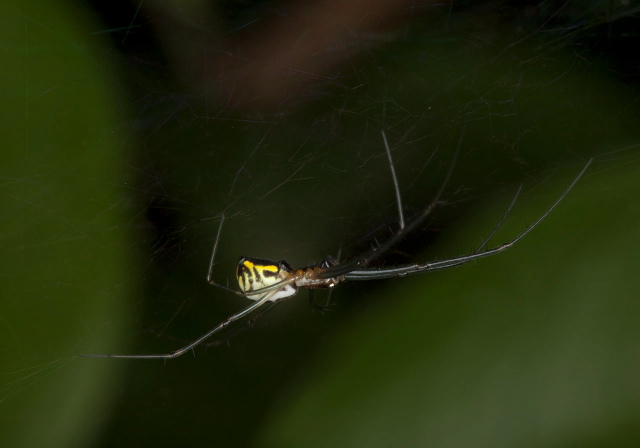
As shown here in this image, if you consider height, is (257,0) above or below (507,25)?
above

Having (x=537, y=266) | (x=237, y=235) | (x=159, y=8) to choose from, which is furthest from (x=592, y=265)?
(x=159, y=8)

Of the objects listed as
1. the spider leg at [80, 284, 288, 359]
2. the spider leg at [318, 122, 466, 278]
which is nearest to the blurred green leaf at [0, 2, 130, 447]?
the spider leg at [80, 284, 288, 359]

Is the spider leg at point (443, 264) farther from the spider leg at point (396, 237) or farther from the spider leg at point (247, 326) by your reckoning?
the spider leg at point (247, 326)

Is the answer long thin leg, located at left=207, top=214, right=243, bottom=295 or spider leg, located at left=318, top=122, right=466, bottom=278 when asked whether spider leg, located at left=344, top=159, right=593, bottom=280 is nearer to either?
spider leg, located at left=318, top=122, right=466, bottom=278

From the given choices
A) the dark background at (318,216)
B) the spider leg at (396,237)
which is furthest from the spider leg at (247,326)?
the spider leg at (396,237)

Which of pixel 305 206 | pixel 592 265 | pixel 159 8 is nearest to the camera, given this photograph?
pixel 592 265

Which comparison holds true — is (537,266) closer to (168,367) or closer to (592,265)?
(592,265)
